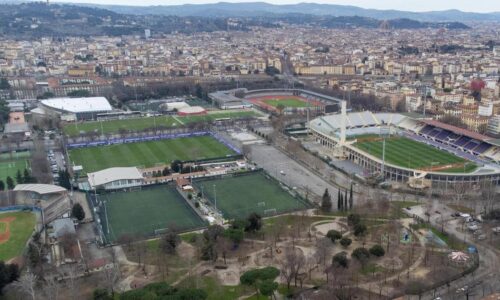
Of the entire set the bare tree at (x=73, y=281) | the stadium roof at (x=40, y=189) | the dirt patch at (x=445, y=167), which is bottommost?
the bare tree at (x=73, y=281)

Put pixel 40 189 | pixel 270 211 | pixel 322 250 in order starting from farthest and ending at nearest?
pixel 40 189, pixel 270 211, pixel 322 250

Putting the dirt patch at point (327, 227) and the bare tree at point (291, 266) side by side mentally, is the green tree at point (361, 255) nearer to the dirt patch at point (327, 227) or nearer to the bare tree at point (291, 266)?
the bare tree at point (291, 266)

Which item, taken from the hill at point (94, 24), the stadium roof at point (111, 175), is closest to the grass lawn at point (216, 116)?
the stadium roof at point (111, 175)

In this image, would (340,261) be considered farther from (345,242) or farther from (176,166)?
(176,166)

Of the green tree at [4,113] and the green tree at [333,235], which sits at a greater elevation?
the green tree at [4,113]

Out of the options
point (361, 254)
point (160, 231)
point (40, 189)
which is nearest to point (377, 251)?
point (361, 254)

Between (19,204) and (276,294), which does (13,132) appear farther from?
(276,294)

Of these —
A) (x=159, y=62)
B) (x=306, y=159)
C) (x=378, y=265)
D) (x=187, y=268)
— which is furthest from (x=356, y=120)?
(x=159, y=62)
